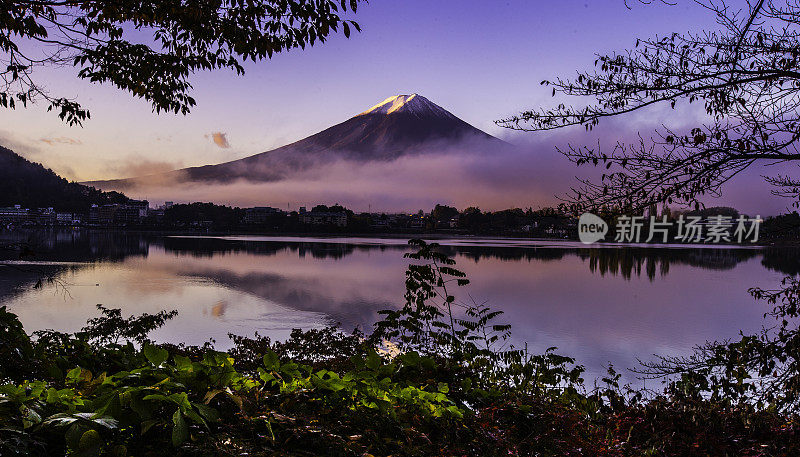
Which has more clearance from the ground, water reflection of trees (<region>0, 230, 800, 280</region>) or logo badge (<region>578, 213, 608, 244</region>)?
logo badge (<region>578, 213, 608, 244</region>)

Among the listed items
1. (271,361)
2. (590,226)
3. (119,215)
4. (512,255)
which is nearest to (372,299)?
(590,226)

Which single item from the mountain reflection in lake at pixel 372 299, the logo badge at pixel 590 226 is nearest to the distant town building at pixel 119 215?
the mountain reflection in lake at pixel 372 299

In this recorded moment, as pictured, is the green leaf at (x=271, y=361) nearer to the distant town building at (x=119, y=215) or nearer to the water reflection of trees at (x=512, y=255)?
the water reflection of trees at (x=512, y=255)

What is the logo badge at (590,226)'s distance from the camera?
16.8 ft

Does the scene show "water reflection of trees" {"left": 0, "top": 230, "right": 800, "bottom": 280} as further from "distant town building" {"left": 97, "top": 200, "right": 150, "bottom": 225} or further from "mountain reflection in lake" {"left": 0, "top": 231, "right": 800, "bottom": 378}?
"distant town building" {"left": 97, "top": 200, "right": 150, "bottom": 225}

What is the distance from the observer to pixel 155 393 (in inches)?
64.8

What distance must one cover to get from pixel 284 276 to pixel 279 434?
36.8m

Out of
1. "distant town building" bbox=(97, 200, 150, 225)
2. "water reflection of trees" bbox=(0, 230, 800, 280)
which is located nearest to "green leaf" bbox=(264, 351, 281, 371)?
"water reflection of trees" bbox=(0, 230, 800, 280)

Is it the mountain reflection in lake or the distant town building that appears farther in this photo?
the distant town building

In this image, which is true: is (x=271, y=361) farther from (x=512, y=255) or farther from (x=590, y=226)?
(x=512, y=255)

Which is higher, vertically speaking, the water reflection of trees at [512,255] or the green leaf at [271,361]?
the green leaf at [271,361]

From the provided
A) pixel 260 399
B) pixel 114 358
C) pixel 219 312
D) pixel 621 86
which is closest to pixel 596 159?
pixel 621 86

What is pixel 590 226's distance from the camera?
5352 millimetres

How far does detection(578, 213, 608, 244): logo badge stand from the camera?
16.8ft
